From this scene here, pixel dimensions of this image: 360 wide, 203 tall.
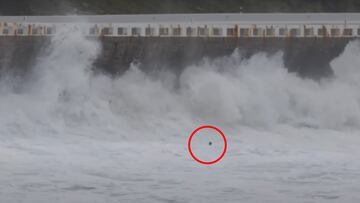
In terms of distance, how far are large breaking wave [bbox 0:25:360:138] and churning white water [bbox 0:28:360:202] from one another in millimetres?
35

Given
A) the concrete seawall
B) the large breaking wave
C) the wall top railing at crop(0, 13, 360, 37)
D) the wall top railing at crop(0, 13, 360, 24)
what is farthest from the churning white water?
the wall top railing at crop(0, 13, 360, 24)

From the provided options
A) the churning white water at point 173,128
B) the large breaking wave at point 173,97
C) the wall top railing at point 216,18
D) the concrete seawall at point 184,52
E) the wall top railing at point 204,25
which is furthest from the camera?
the wall top railing at point 216,18

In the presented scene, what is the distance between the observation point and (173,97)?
2631 cm

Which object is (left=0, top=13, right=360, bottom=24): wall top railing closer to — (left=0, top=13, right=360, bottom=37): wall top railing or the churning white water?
(left=0, top=13, right=360, bottom=37): wall top railing

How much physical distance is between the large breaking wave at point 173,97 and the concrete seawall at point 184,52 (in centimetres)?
27

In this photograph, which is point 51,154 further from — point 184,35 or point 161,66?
point 184,35

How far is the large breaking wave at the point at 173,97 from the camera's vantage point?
2509cm

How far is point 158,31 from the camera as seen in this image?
28.3 metres

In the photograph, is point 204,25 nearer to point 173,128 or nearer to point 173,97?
point 173,97

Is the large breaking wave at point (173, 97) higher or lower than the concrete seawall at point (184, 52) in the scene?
lower

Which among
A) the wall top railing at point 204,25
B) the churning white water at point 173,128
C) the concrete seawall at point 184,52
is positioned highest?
the wall top railing at point 204,25

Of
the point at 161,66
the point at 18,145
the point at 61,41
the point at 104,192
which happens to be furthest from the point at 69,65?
the point at 104,192

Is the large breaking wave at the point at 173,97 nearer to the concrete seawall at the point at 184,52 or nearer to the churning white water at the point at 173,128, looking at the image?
the churning white water at the point at 173,128

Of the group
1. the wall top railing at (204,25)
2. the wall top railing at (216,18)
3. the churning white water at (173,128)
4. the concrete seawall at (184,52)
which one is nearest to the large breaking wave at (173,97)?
the churning white water at (173,128)
